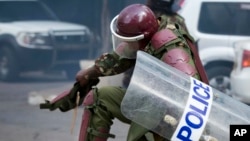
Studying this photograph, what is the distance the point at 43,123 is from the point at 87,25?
574 cm

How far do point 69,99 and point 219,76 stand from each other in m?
6.01

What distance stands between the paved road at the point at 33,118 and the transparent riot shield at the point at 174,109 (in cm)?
287

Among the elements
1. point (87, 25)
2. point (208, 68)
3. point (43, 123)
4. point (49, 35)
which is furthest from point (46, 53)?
point (43, 123)

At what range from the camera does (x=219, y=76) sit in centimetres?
1016

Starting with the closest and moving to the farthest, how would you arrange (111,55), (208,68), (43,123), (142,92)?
(142,92)
(111,55)
(43,123)
(208,68)

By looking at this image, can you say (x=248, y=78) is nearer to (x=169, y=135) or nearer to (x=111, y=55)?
(x=111, y=55)

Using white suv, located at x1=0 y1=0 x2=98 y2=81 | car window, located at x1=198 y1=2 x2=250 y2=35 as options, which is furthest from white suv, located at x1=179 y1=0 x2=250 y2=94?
white suv, located at x1=0 y1=0 x2=98 y2=81

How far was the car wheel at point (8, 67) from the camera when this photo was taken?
490 inches

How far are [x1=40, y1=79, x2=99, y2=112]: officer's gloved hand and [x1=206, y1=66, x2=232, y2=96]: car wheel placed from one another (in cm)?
579

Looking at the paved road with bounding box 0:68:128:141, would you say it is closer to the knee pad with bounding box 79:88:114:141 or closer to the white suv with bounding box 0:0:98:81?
the white suv with bounding box 0:0:98:81

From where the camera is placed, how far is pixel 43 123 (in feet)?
27.3

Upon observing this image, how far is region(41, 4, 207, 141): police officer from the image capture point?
12.3 ft

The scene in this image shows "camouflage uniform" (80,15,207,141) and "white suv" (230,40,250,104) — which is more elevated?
"camouflage uniform" (80,15,207,141)

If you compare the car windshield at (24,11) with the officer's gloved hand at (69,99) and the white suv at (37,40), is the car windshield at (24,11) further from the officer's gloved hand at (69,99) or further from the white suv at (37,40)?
the officer's gloved hand at (69,99)
